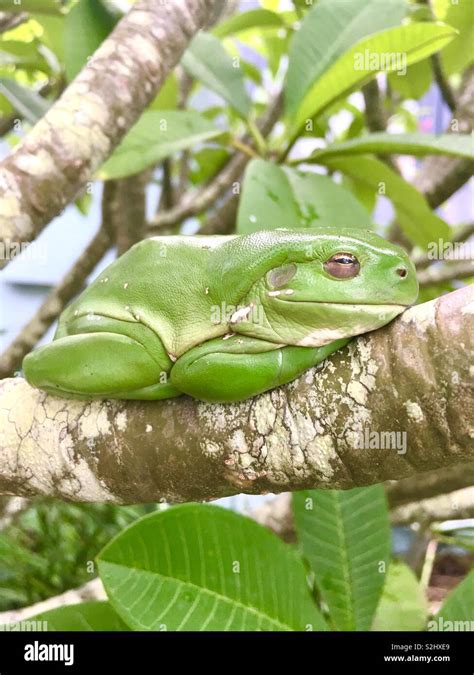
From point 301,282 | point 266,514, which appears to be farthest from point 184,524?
point 266,514

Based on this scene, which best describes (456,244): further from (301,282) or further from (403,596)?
(301,282)

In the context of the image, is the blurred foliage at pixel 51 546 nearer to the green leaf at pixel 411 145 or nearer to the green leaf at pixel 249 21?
the green leaf at pixel 411 145

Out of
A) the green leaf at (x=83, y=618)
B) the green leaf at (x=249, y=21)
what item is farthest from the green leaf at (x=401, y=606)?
the green leaf at (x=249, y=21)

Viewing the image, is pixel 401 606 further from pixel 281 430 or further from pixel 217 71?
pixel 217 71

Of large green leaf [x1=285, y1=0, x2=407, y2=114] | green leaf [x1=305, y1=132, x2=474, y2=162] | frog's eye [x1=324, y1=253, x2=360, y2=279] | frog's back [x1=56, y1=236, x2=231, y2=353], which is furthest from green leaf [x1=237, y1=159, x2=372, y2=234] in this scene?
frog's eye [x1=324, y1=253, x2=360, y2=279]

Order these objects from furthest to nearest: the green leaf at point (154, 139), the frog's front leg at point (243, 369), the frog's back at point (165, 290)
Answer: the green leaf at point (154, 139) < the frog's back at point (165, 290) < the frog's front leg at point (243, 369)

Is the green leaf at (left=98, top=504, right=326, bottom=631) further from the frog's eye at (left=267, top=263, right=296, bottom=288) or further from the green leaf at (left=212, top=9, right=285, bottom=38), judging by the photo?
the green leaf at (left=212, top=9, right=285, bottom=38)

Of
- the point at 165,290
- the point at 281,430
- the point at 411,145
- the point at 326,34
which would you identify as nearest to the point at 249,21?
the point at 326,34
